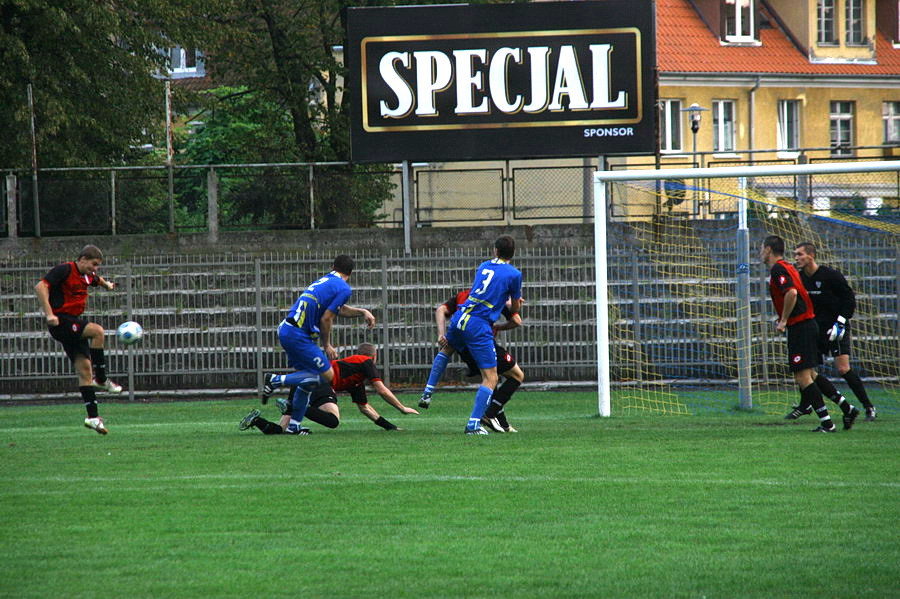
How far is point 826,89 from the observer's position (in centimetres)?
4197

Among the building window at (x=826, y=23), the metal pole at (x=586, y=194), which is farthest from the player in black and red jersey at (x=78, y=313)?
the building window at (x=826, y=23)

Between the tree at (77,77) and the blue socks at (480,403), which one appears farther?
the tree at (77,77)

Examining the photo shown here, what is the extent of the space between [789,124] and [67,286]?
112ft

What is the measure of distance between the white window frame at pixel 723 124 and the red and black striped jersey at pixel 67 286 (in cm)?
3135

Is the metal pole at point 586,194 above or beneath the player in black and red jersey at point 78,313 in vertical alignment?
above

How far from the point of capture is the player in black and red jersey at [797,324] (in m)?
12.0

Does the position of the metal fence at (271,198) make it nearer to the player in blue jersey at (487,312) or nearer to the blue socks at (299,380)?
the player in blue jersey at (487,312)

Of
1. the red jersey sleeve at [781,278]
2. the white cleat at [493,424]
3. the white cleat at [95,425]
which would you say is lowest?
the white cleat at [493,424]

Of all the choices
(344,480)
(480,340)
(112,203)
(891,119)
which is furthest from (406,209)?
(891,119)

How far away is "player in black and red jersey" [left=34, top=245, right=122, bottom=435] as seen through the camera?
12406mm

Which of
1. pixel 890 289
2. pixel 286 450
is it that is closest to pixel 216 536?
pixel 286 450

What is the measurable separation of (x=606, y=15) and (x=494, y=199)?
4470 mm

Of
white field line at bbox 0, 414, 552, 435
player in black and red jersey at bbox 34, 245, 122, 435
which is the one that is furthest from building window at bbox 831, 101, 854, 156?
player in black and red jersey at bbox 34, 245, 122, 435

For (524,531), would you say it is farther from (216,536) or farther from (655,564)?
(216,536)
